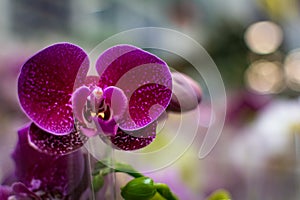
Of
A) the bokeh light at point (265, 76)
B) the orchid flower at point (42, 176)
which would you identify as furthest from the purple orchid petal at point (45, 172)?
the bokeh light at point (265, 76)

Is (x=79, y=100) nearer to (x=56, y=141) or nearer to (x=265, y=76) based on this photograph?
(x=56, y=141)

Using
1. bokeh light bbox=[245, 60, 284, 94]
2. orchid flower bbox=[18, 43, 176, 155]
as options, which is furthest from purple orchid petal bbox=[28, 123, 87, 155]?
bokeh light bbox=[245, 60, 284, 94]

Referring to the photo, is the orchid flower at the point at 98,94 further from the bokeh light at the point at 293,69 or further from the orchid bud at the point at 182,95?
the bokeh light at the point at 293,69

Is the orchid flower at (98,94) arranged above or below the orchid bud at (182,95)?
above

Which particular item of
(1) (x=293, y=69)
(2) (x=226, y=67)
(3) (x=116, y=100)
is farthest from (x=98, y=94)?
(1) (x=293, y=69)

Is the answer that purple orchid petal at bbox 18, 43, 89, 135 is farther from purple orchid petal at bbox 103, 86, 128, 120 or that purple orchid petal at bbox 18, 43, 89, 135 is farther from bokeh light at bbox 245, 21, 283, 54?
bokeh light at bbox 245, 21, 283, 54

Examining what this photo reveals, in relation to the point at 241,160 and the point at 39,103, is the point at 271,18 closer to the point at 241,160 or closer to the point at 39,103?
the point at 241,160
